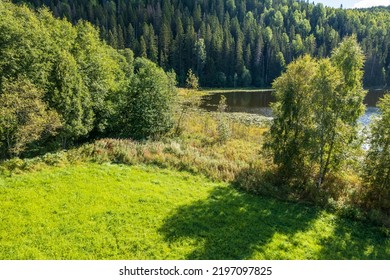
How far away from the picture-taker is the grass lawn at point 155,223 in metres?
11.7

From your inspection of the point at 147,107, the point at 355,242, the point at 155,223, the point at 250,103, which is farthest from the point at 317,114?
the point at 250,103

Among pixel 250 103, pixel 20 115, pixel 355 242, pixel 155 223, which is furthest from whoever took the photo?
pixel 250 103

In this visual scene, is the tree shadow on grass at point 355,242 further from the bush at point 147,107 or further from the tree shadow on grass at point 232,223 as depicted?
the bush at point 147,107

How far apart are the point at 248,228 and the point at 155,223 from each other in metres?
4.68

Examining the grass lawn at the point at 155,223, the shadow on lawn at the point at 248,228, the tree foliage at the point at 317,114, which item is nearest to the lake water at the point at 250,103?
the tree foliage at the point at 317,114

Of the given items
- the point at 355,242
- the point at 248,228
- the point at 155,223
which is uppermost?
the point at 155,223

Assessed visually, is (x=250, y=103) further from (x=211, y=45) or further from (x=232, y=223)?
(x=232, y=223)

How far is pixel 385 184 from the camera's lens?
55.4 feet

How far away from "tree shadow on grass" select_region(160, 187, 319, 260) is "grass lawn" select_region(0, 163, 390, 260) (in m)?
0.05

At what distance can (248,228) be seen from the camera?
14.0 meters
